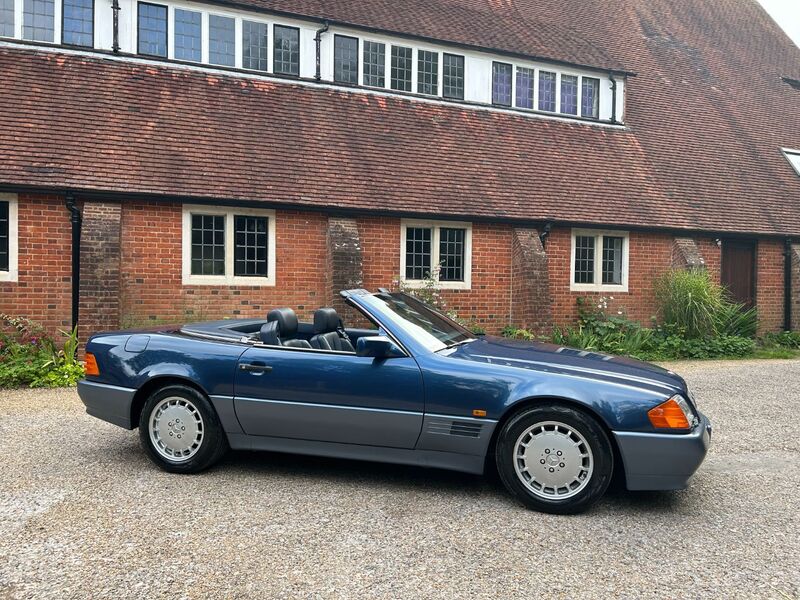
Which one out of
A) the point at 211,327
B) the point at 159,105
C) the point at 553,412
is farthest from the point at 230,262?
the point at 553,412

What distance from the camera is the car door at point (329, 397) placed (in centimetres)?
428

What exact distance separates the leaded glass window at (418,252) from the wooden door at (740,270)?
7663 mm

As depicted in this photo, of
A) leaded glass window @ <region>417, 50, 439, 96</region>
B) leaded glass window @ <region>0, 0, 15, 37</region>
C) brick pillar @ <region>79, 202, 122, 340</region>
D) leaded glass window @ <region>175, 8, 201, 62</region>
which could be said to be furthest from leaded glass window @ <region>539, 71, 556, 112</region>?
leaded glass window @ <region>0, 0, 15, 37</region>

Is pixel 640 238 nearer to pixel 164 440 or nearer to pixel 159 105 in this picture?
pixel 159 105

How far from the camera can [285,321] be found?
4.98 meters

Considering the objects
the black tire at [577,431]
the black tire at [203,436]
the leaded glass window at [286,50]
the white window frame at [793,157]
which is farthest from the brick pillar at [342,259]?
the white window frame at [793,157]

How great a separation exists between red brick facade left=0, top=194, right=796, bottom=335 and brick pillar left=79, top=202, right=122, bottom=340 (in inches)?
0.6

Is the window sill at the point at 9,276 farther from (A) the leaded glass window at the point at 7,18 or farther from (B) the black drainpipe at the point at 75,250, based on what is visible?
(A) the leaded glass window at the point at 7,18

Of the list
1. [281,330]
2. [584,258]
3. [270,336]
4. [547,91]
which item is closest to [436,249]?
[584,258]

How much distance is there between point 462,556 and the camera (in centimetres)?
339

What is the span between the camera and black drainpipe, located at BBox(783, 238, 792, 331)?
16062 mm

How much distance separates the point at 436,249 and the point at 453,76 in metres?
4.93

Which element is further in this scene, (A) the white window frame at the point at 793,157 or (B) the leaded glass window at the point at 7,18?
(A) the white window frame at the point at 793,157

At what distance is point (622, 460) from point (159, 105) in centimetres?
1121
